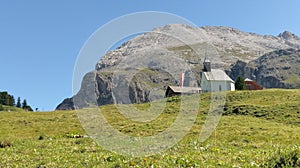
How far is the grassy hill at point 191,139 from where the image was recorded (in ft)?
46.7

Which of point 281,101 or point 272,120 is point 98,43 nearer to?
point 272,120

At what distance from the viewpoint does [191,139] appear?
29141 millimetres

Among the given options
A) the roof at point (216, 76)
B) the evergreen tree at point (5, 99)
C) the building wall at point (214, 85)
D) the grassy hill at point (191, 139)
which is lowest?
the grassy hill at point (191, 139)

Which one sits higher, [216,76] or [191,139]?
[216,76]

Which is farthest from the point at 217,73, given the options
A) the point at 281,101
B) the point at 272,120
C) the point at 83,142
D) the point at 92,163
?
the point at 92,163

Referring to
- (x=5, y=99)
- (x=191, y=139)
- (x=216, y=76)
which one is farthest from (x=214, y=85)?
(x=191, y=139)

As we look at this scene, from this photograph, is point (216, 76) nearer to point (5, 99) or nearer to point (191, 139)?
point (5, 99)

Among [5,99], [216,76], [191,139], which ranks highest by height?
[216,76]

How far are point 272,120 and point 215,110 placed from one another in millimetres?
13504

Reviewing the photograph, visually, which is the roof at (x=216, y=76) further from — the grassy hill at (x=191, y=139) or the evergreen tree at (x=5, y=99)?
the evergreen tree at (x=5, y=99)

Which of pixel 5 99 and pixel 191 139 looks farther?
pixel 5 99

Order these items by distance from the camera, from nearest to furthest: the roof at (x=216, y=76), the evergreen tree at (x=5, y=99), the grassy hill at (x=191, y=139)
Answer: the grassy hill at (x=191, y=139) < the roof at (x=216, y=76) < the evergreen tree at (x=5, y=99)

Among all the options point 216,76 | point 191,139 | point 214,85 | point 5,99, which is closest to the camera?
point 191,139

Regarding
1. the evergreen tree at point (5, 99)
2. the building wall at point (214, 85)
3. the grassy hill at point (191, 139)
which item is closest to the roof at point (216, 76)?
the building wall at point (214, 85)
